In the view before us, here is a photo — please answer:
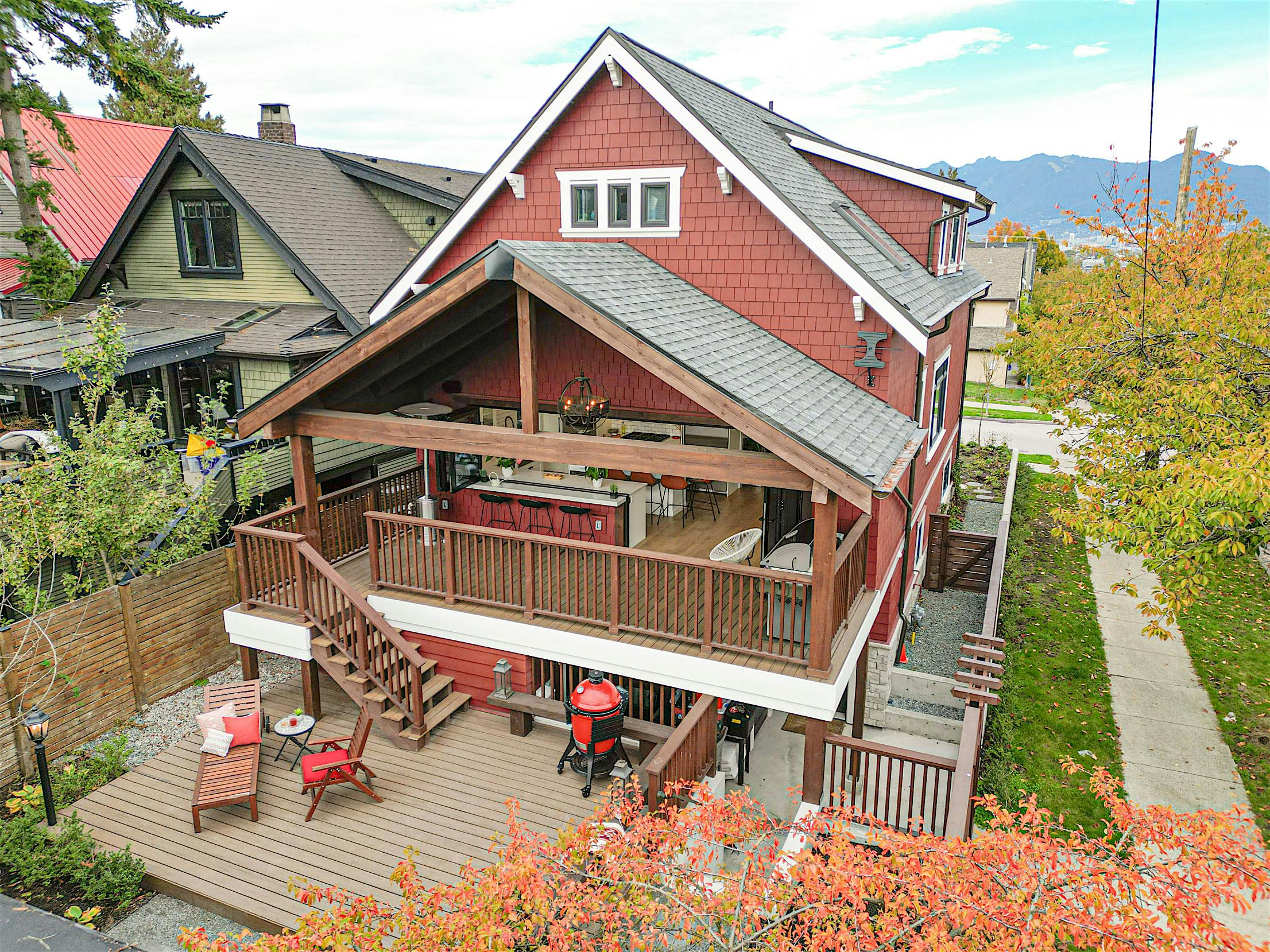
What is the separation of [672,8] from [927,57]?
1478 centimetres

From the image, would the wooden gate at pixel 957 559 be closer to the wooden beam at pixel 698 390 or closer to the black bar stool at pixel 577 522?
the black bar stool at pixel 577 522

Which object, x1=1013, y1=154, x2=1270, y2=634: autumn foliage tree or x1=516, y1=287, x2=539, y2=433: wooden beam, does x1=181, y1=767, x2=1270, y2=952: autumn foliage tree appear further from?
x1=516, y1=287, x2=539, y2=433: wooden beam

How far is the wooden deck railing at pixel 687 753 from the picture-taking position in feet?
23.7

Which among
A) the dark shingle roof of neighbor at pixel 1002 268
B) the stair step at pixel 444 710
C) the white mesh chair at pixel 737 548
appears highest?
the dark shingle roof of neighbor at pixel 1002 268

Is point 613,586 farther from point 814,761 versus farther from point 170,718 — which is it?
point 170,718

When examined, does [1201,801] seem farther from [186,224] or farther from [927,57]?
[927,57]

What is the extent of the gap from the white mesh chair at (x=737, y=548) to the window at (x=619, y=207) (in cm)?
479

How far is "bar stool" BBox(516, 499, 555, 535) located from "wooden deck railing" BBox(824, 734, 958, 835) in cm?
510

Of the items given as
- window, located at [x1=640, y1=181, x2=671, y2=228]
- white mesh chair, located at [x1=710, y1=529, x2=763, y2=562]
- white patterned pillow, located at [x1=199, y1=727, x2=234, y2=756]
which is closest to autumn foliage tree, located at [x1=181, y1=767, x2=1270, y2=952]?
white patterned pillow, located at [x1=199, y1=727, x2=234, y2=756]

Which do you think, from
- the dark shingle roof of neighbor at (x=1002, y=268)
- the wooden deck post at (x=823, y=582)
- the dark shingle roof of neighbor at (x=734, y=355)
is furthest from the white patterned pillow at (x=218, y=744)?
the dark shingle roof of neighbor at (x=1002, y=268)

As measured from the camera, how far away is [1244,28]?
327 inches

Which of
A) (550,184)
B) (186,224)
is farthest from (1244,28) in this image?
(186,224)

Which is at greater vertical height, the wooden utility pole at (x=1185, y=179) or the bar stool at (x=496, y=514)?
the wooden utility pole at (x=1185, y=179)

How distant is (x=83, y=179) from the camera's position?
24.0 metres
